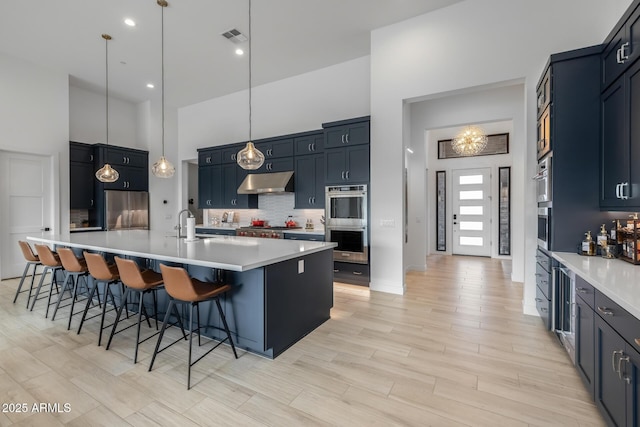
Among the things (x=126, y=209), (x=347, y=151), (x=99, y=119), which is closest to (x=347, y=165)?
(x=347, y=151)

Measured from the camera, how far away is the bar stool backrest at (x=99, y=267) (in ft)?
9.45

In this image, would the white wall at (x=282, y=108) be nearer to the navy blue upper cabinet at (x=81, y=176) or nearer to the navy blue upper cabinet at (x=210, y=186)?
the navy blue upper cabinet at (x=210, y=186)

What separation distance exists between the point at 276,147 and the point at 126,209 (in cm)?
381

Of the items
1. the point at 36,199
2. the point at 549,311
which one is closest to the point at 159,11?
the point at 36,199

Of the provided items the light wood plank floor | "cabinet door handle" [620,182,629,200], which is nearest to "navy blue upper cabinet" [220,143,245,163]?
the light wood plank floor

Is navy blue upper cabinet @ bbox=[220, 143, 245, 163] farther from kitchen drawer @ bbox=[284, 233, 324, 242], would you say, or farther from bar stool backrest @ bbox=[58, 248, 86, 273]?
bar stool backrest @ bbox=[58, 248, 86, 273]

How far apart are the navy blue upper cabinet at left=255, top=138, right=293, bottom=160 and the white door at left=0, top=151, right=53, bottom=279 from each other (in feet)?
13.5

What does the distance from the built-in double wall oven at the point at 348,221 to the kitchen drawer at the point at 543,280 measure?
2.15 meters

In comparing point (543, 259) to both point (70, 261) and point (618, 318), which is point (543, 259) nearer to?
point (618, 318)

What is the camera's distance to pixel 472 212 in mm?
7672

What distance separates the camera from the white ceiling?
3961mm

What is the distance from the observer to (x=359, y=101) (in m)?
5.39

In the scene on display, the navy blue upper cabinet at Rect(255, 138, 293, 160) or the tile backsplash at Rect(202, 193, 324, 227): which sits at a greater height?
the navy blue upper cabinet at Rect(255, 138, 293, 160)

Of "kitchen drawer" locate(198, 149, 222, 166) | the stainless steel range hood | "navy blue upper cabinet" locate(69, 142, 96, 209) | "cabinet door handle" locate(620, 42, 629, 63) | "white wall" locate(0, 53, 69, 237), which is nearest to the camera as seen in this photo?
"cabinet door handle" locate(620, 42, 629, 63)
